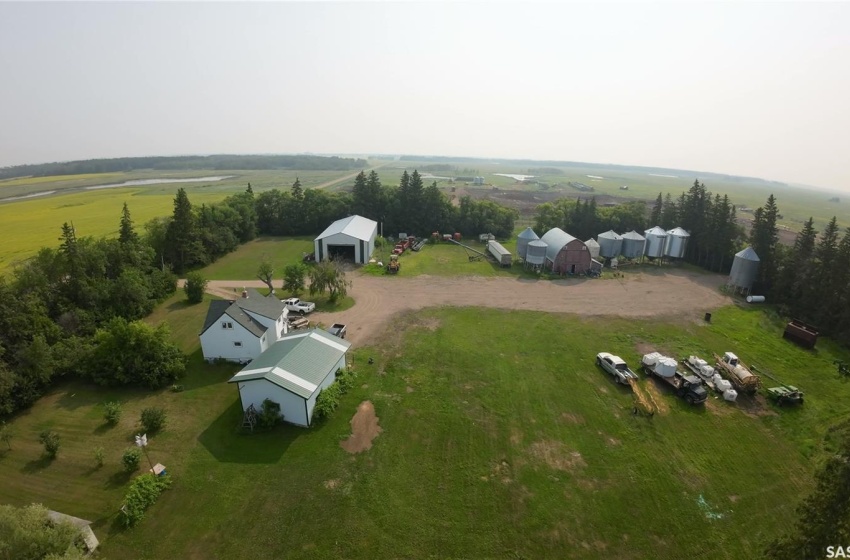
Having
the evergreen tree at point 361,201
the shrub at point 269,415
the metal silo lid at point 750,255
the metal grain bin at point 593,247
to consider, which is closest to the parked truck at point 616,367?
the shrub at point 269,415

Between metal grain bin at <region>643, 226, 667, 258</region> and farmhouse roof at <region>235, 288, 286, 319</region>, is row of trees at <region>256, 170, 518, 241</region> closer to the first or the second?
metal grain bin at <region>643, 226, 667, 258</region>

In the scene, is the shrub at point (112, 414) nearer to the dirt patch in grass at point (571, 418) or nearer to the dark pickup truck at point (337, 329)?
the dark pickup truck at point (337, 329)

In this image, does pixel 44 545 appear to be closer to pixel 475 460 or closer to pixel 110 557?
pixel 110 557

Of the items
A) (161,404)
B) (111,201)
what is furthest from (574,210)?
(111,201)

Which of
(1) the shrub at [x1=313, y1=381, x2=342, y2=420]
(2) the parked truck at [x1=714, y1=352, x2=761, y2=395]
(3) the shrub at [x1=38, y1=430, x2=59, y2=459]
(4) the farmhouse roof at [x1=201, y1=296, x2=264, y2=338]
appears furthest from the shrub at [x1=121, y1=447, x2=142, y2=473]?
(2) the parked truck at [x1=714, y1=352, x2=761, y2=395]

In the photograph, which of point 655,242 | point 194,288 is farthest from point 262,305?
point 655,242

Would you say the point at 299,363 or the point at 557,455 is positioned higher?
the point at 299,363

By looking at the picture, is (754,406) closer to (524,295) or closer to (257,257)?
(524,295)
